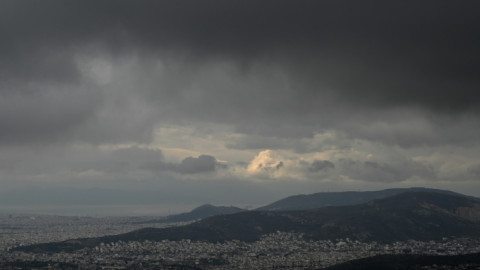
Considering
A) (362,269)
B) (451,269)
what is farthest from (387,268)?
(451,269)

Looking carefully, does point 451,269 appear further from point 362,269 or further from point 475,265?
point 362,269

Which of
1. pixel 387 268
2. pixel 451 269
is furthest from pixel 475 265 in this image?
pixel 387 268

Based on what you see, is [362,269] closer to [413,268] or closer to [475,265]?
[413,268]

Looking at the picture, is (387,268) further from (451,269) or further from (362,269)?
(451,269)

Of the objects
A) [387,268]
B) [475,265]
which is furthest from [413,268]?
[475,265]

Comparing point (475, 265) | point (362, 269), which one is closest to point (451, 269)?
point (475, 265)

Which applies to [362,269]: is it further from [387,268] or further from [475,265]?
[475,265]
